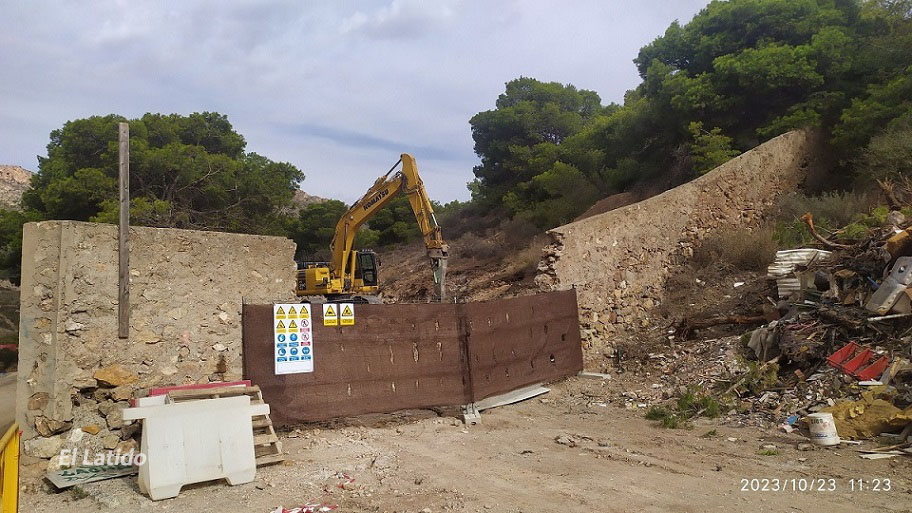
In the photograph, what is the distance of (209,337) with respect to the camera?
21.1 ft

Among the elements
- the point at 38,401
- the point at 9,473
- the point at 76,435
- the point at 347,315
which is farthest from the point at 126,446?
the point at 347,315

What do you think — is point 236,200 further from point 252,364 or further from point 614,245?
point 252,364

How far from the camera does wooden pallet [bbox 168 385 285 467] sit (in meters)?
5.70

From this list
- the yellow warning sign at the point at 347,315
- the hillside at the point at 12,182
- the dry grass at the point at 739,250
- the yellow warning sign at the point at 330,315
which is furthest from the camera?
the hillside at the point at 12,182

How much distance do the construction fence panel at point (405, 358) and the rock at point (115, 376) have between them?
1.15 m

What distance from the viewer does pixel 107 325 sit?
5801mm

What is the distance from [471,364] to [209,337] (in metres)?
3.50

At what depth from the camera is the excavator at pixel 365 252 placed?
1469 cm

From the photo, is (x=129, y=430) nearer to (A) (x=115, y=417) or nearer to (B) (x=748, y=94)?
(A) (x=115, y=417)

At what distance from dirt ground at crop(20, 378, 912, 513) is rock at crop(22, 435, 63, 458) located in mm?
116

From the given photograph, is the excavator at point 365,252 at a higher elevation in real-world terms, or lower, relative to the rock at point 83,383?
higher

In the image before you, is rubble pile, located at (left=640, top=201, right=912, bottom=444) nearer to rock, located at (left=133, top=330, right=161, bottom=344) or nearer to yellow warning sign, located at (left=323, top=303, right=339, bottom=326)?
yellow warning sign, located at (left=323, top=303, right=339, bottom=326)

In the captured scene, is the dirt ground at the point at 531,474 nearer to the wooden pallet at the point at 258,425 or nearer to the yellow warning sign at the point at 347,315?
the wooden pallet at the point at 258,425

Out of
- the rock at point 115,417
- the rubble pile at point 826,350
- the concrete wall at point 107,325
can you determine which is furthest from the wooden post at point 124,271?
the rubble pile at point 826,350
